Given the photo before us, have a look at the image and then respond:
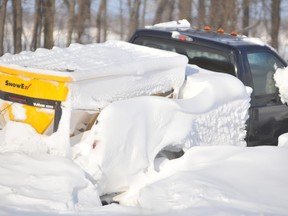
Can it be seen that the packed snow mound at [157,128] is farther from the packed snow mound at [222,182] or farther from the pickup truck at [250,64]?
the pickup truck at [250,64]

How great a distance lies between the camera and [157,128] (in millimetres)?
5180

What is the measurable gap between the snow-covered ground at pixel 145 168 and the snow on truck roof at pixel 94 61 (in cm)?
33

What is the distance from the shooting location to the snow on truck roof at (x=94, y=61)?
5.08 m

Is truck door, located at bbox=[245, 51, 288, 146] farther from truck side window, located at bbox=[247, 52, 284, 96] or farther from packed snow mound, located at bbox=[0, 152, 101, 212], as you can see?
packed snow mound, located at bbox=[0, 152, 101, 212]

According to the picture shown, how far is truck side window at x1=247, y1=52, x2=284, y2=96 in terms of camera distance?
676 cm

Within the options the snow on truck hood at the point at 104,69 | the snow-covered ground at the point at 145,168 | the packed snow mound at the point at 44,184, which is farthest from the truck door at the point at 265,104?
the packed snow mound at the point at 44,184

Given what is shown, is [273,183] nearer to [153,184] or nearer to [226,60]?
[153,184]

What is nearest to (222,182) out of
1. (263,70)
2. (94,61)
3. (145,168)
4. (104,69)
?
(145,168)

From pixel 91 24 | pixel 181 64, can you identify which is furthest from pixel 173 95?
pixel 91 24

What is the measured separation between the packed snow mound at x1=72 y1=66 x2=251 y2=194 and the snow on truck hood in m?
0.21

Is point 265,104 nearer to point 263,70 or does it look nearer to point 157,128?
point 263,70

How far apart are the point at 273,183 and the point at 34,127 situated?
6.76 ft

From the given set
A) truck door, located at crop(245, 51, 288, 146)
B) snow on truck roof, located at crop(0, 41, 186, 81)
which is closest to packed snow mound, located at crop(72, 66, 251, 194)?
snow on truck roof, located at crop(0, 41, 186, 81)

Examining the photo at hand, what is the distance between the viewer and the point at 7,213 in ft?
13.4
